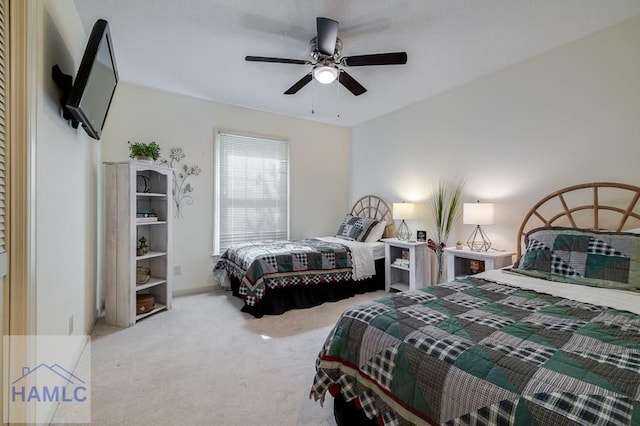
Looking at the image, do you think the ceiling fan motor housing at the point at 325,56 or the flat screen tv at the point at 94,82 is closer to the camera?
the flat screen tv at the point at 94,82

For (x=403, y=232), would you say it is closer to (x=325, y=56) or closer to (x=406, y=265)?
(x=406, y=265)

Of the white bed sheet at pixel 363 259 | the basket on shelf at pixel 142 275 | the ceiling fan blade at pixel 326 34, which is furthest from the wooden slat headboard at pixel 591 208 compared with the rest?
the basket on shelf at pixel 142 275

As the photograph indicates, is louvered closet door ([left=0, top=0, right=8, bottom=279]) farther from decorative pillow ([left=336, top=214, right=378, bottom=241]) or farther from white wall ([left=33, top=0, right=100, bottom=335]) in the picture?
decorative pillow ([left=336, top=214, right=378, bottom=241])

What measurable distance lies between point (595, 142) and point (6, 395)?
4.05 metres

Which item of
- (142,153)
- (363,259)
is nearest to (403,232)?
(363,259)

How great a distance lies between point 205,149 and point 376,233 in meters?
2.67

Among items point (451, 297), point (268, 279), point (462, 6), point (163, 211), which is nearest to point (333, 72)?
point (462, 6)

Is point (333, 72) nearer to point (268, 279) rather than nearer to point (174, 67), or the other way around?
point (174, 67)

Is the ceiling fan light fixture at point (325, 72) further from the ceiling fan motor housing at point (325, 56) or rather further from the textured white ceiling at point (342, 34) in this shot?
the textured white ceiling at point (342, 34)

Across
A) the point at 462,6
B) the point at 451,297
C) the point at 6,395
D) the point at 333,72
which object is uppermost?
the point at 462,6

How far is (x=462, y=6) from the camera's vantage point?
206cm

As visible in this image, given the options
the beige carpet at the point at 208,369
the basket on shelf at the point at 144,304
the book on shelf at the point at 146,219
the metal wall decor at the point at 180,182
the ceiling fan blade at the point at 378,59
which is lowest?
the beige carpet at the point at 208,369

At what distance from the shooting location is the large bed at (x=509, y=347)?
0.86 m

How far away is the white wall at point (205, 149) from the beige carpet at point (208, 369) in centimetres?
98
